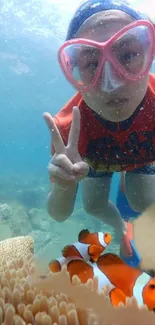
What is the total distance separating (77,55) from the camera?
2760 mm

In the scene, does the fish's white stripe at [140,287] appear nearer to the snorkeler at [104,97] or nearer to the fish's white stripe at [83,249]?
the fish's white stripe at [83,249]

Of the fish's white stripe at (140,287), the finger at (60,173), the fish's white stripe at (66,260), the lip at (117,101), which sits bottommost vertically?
the fish's white stripe at (66,260)

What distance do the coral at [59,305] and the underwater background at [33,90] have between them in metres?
0.35

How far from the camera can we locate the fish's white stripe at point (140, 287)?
4.77 feet

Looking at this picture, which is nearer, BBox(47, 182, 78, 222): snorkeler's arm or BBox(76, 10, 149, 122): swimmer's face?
BBox(76, 10, 149, 122): swimmer's face

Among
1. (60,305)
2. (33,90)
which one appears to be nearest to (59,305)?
(60,305)

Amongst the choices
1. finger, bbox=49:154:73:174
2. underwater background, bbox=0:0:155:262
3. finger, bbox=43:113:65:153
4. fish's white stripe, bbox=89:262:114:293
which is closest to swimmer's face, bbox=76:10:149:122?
finger, bbox=43:113:65:153

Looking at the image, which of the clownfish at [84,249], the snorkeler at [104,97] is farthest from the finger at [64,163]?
the clownfish at [84,249]

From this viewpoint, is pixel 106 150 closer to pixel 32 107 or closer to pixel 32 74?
pixel 32 74

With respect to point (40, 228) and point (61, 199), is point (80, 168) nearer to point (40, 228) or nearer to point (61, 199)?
point (61, 199)

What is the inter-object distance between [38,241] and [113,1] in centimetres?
907

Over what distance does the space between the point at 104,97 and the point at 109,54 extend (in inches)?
13.2

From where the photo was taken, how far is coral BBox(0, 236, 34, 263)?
265cm

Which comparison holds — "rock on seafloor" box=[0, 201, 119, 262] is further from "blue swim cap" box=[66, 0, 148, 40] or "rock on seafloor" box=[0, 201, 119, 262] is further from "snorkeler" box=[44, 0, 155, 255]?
"blue swim cap" box=[66, 0, 148, 40]
